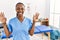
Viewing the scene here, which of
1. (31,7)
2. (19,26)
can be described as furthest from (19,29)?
(31,7)

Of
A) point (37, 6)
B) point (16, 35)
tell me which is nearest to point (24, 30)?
point (16, 35)

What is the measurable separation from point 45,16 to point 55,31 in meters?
0.93

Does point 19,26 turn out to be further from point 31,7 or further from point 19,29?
point 31,7

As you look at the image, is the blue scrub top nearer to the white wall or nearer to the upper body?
the upper body

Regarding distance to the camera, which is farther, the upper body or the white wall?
the white wall

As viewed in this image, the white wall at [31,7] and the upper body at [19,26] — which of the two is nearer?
the upper body at [19,26]

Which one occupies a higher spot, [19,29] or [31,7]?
[31,7]

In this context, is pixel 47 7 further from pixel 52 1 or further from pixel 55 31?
pixel 55 31

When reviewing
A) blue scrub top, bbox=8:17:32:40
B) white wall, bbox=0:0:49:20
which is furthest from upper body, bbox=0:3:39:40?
white wall, bbox=0:0:49:20

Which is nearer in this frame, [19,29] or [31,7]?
[19,29]

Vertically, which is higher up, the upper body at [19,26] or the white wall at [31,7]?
the white wall at [31,7]

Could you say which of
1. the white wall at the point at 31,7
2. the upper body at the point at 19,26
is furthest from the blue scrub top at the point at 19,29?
the white wall at the point at 31,7

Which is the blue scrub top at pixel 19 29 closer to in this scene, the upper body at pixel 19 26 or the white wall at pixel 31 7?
the upper body at pixel 19 26

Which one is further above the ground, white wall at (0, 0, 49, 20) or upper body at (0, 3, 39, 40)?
white wall at (0, 0, 49, 20)
